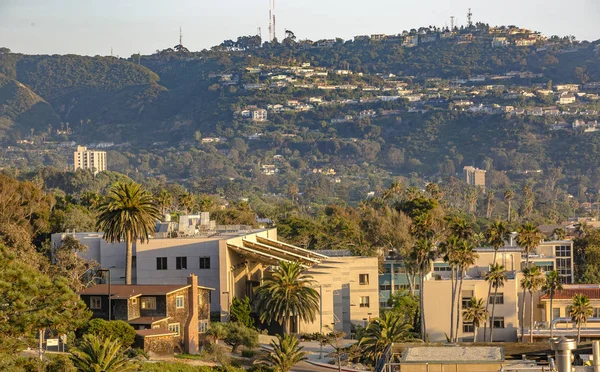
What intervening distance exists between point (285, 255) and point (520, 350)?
34.5m

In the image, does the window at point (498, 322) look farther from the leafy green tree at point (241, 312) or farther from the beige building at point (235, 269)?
the leafy green tree at point (241, 312)

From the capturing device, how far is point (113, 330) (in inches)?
2365

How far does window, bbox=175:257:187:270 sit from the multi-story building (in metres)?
7.82

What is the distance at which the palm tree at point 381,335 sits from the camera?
62.9 metres

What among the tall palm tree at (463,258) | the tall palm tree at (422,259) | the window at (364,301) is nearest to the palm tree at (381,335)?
the tall palm tree at (463,258)

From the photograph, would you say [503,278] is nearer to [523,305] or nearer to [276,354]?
[523,305]

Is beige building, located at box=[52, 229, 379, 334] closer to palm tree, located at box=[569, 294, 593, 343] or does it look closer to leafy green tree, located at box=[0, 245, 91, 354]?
palm tree, located at box=[569, 294, 593, 343]

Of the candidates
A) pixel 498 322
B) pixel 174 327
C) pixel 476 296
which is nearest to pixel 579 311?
pixel 498 322

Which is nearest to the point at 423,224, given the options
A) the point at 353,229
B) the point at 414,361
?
the point at 353,229

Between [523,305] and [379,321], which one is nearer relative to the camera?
[379,321]

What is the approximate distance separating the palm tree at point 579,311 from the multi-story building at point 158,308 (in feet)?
65.3

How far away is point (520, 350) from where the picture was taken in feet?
152

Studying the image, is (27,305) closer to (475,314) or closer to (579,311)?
(475,314)

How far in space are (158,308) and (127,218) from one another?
8604 mm
